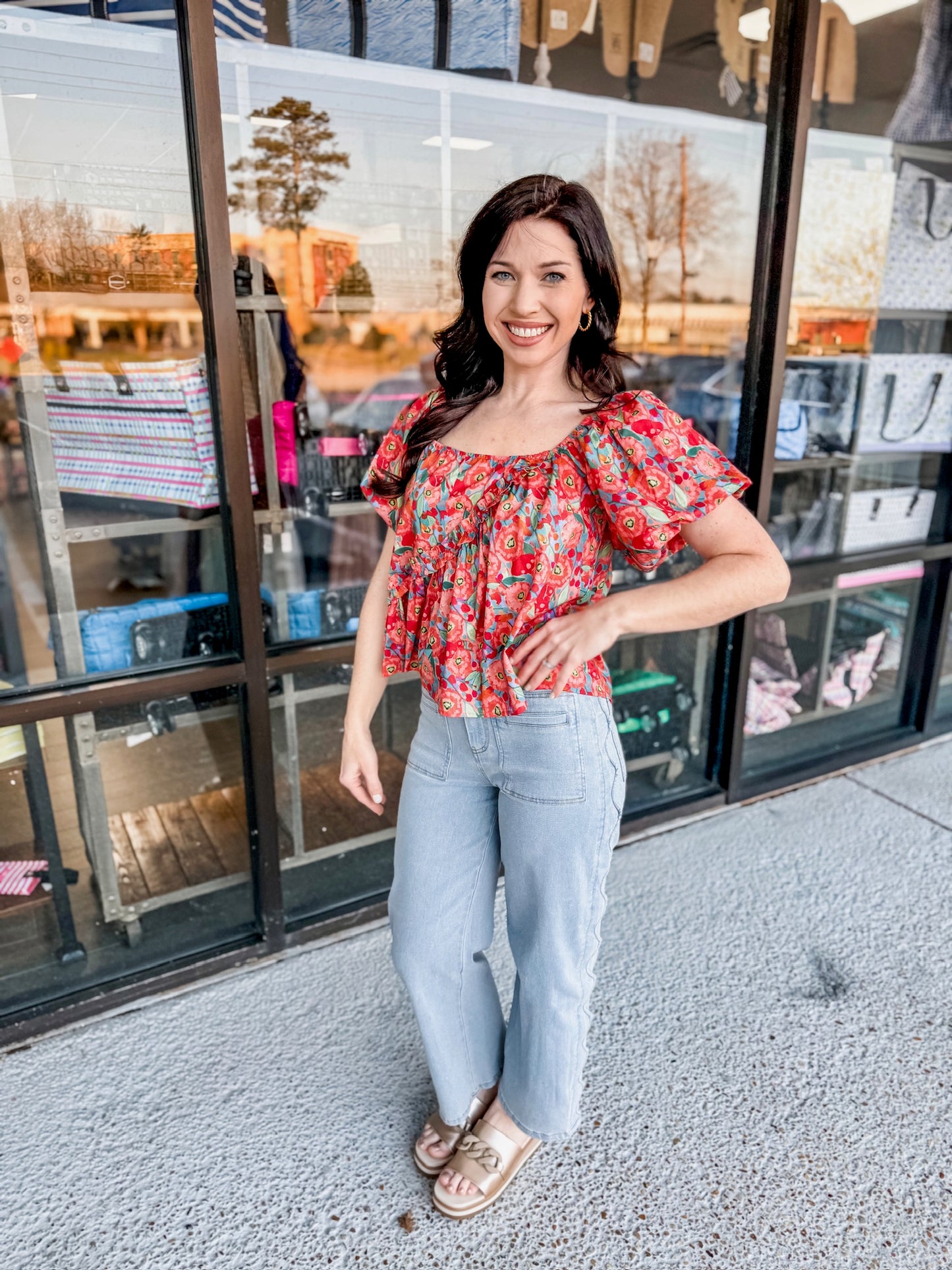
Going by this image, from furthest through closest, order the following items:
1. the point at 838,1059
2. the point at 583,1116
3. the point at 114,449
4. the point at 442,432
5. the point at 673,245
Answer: the point at 673,245 → the point at 114,449 → the point at 838,1059 → the point at 583,1116 → the point at 442,432

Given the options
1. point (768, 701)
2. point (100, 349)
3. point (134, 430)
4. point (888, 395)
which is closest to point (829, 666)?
point (768, 701)

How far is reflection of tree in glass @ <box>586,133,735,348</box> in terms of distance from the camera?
3.47 m

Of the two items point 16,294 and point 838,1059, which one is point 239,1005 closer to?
point 838,1059

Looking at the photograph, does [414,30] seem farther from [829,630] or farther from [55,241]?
[829,630]

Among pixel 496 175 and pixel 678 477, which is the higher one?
pixel 496 175

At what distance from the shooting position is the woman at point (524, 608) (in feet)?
4.27

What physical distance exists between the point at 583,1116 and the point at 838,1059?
58cm

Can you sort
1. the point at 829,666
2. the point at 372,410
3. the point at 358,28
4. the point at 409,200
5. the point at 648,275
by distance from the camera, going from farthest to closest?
the point at 648,275 → the point at 372,410 → the point at 829,666 → the point at 409,200 → the point at 358,28

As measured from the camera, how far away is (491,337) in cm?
148

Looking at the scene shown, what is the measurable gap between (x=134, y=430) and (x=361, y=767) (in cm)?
102

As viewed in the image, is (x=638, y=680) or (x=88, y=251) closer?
(x=88, y=251)

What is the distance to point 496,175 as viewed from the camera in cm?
284

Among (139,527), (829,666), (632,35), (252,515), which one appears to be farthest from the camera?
(829,666)

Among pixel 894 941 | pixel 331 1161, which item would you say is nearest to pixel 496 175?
pixel 894 941
